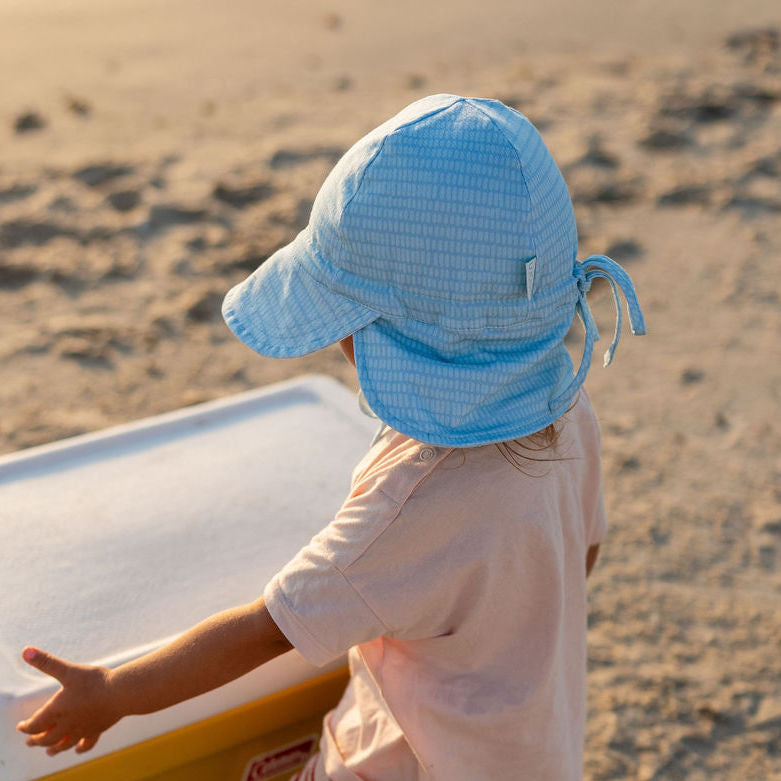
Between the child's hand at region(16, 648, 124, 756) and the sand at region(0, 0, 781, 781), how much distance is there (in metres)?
0.80

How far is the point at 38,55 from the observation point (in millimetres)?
3873

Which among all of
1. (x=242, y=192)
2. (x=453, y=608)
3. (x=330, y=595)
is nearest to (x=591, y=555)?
(x=453, y=608)

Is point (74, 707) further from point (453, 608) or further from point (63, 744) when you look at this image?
point (453, 608)

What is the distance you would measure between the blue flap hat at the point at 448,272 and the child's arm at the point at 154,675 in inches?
8.5

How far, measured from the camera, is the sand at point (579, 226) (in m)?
1.73

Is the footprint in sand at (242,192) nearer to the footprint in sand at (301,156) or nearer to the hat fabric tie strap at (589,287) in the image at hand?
the footprint in sand at (301,156)

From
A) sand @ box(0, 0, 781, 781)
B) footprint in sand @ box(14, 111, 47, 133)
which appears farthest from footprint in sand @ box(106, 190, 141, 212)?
footprint in sand @ box(14, 111, 47, 133)

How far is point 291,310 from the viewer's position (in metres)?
0.92

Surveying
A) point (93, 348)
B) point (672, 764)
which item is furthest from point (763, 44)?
point (672, 764)

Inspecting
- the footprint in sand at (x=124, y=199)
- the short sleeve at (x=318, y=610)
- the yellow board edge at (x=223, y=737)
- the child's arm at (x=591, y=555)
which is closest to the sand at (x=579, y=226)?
the footprint in sand at (x=124, y=199)

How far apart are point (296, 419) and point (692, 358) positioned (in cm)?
126

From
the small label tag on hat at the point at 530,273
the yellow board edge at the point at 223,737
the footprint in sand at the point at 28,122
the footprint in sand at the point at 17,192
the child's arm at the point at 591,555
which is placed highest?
the small label tag on hat at the point at 530,273

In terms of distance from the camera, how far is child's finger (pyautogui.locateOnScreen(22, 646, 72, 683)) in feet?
3.00

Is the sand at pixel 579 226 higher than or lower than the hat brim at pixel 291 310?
lower
